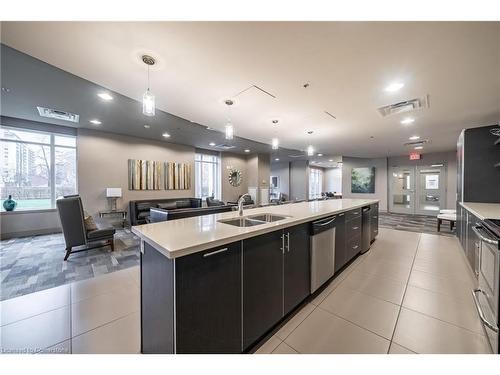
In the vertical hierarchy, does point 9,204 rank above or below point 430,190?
below

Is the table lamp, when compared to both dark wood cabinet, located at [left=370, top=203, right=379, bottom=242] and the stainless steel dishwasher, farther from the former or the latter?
dark wood cabinet, located at [left=370, top=203, right=379, bottom=242]

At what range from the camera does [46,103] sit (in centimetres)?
342

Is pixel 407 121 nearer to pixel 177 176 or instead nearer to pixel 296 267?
pixel 296 267

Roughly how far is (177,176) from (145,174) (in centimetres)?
109

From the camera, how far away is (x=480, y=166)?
3281 mm

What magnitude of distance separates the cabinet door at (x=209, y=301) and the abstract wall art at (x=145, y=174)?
6.10 meters

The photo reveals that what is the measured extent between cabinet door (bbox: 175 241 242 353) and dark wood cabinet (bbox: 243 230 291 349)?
77mm

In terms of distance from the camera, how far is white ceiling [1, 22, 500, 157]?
5.06 ft

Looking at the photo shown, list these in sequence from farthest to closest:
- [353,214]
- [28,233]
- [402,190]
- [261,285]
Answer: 1. [402,190]
2. [28,233]
3. [353,214]
4. [261,285]

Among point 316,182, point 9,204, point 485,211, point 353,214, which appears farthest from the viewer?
point 316,182

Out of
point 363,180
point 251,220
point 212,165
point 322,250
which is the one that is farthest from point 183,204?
point 363,180

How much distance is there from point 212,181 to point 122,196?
12.2ft

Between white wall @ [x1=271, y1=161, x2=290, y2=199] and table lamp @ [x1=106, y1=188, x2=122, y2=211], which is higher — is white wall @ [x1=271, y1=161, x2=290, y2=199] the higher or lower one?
the higher one

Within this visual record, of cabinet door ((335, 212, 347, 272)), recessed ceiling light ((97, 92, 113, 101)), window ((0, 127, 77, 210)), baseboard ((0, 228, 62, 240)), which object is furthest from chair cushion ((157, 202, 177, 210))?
cabinet door ((335, 212, 347, 272))
